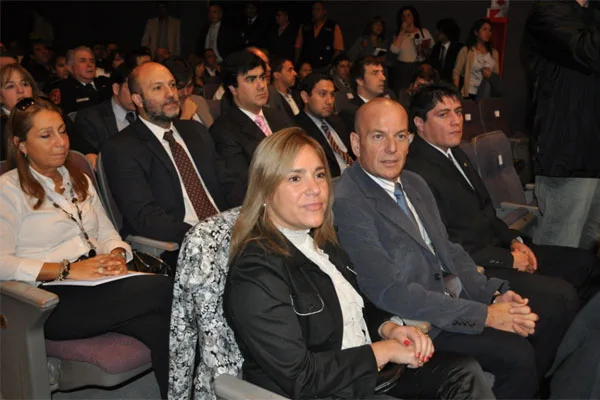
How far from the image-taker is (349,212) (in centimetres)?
215

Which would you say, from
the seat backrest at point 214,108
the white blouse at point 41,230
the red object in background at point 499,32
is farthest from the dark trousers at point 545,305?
the red object in background at point 499,32

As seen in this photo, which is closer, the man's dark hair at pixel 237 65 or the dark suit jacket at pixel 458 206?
the dark suit jacket at pixel 458 206

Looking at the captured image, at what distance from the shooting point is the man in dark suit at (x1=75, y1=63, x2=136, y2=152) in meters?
4.03

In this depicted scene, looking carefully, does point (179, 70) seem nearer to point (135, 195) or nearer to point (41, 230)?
point (135, 195)

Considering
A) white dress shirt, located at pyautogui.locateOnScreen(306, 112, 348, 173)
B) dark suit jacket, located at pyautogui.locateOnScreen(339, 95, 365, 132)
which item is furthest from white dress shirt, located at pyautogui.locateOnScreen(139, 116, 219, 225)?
dark suit jacket, located at pyautogui.locateOnScreen(339, 95, 365, 132)

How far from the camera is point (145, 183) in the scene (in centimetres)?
282

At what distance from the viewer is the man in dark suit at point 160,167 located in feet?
9.00

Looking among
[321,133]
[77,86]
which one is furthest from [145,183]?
[77,86]

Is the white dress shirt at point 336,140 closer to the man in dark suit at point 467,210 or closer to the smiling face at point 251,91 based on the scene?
the smiling face at point 251,91

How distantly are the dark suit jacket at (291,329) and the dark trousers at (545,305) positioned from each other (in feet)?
3.48

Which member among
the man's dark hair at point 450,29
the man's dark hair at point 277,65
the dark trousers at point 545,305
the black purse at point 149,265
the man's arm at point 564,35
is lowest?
the dark trousers at point 545,305

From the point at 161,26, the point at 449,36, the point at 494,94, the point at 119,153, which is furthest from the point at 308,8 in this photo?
the point at 119,153

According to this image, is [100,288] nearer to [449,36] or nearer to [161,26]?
[449,36]

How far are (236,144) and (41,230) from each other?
4.32ft
